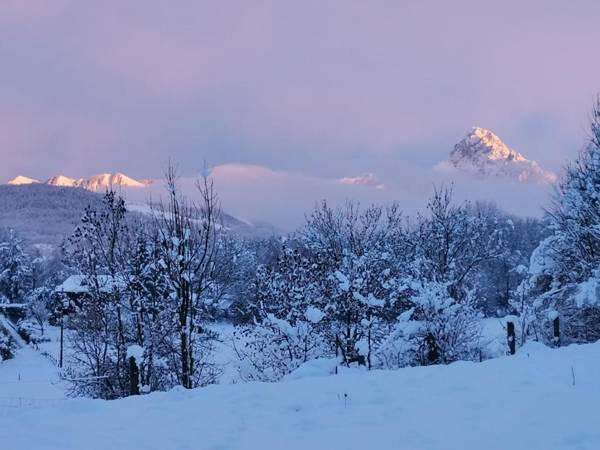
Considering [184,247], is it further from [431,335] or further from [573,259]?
[573,259]

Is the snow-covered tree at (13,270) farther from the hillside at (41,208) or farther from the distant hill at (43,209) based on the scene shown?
the hillside at (41,208)

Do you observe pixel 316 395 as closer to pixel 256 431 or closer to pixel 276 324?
pixel 256 431

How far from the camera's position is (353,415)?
6340 mm

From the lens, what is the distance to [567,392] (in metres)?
6.70

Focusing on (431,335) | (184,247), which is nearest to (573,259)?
(431,335)

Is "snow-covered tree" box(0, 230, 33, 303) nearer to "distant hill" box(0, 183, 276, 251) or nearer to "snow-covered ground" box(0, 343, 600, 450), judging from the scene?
"snow-covered ground" box(0, 343, 600, 450)

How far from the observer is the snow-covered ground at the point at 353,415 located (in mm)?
5297

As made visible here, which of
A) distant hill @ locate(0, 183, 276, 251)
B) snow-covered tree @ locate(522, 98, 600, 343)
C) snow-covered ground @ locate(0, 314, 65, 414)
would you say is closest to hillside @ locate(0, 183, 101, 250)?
distant hill @ locate(0, 183, 276, 251)

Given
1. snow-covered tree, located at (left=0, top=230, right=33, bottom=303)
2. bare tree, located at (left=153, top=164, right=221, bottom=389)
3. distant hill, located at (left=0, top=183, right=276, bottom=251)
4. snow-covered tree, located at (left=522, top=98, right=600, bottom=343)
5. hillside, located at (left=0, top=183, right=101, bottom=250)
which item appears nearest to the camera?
bare tree, located at (left=153, top=164, right=221, bottom=389)

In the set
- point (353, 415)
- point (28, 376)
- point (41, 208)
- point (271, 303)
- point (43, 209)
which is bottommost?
point (28, 376)

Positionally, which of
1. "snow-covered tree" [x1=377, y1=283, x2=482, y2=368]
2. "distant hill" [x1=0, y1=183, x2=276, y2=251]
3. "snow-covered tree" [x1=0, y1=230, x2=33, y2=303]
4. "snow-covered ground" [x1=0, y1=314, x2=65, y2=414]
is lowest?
"snow-covered ground" [x1=0, y1=314, x2=65, y2=414]

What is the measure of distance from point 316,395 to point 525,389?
2.93 metres

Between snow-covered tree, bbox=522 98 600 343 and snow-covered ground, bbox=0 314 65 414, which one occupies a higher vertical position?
snow-covered tree, bbox=522 98 600 343

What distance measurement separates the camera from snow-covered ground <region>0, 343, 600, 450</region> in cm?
530
